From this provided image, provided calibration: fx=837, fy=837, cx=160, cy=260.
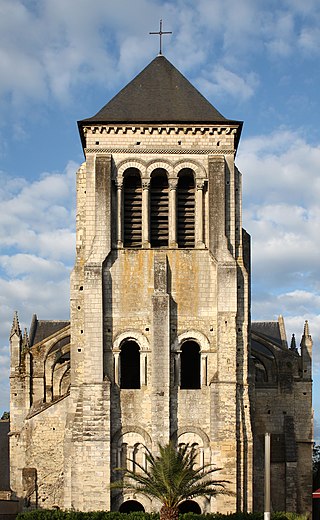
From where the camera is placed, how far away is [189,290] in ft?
97.8

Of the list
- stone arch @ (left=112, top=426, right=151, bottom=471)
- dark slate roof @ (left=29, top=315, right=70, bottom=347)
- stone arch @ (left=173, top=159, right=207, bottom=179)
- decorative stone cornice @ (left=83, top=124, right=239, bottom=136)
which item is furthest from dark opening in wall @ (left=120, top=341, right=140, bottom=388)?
dark slate roof @ (left=29, top=315, right=70, bottom=347)

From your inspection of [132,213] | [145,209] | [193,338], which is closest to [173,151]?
[145,209]

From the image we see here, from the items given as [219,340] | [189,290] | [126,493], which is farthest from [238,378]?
[126,493]

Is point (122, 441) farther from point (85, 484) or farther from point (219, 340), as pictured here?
point (219, 340)

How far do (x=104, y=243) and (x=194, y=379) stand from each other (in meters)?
6.19

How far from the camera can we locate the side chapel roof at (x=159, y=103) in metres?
30.6

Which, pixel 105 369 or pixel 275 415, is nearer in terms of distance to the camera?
pixel 105 369

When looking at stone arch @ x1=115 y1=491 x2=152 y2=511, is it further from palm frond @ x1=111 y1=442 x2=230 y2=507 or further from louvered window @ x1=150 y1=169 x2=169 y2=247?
louvered window @ x1=150 y1=169 x2=169 y2=247

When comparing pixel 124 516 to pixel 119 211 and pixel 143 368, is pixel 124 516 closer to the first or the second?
pixel 143 368

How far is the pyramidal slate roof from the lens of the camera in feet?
101

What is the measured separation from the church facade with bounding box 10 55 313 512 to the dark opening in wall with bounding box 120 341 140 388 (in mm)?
43

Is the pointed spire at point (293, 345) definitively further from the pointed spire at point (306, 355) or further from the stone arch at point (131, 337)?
the stone arch at point (131, 337)

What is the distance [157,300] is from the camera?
2933 centimetres

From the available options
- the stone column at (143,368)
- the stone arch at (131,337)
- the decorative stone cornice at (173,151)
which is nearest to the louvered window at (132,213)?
the decorative stone cornice at (173,151)
